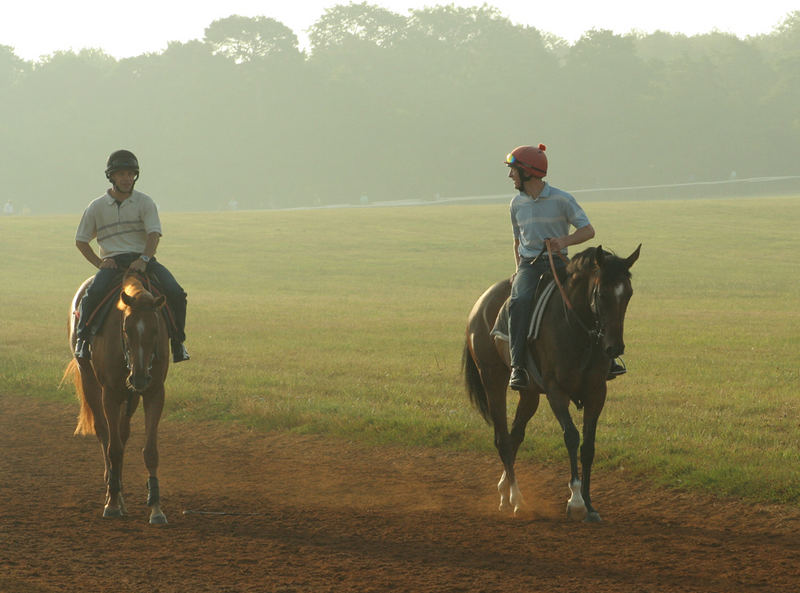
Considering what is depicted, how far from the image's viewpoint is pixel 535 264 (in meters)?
9.17

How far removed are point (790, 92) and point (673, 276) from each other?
78.4m

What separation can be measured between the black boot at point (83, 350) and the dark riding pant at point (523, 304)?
373cm

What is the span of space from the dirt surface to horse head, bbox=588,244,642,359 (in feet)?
4.98

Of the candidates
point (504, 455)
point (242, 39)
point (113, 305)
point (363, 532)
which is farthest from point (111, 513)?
point (242, 39)

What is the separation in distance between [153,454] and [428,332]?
14.2m

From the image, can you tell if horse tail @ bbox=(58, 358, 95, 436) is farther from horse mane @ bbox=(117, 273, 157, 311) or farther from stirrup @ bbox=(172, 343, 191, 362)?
horse mane @ bbox=(117, 273, 157, 311)

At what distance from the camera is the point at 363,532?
8.51m

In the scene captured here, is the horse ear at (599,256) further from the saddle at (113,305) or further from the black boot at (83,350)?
the black boot at (83,350)

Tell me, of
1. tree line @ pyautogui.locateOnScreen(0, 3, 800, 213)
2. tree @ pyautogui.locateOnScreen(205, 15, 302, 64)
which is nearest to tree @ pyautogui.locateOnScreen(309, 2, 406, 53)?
tree line @ pyautogui.locateOnScreen(0, 3, 800, 213)

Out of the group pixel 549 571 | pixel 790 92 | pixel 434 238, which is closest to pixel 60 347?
pixel 549 571

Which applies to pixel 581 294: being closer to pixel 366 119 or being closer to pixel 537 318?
pixel 537 318

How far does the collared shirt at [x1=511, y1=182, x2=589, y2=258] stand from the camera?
9000 mm

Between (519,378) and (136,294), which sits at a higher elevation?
(136,294)

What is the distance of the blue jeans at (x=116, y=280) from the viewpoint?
9.30 meters
